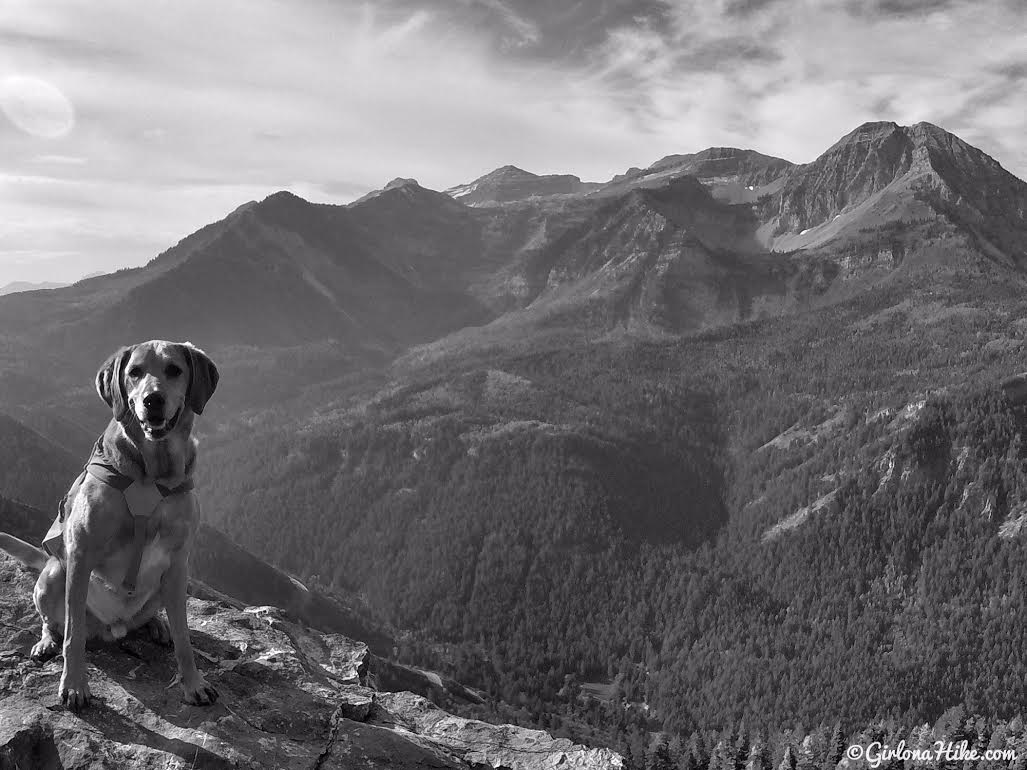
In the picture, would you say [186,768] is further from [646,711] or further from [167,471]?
[646,711]

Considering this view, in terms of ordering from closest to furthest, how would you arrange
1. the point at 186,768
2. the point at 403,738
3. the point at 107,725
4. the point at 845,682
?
the point at 186,768, the point at 107,725, the point at 403,738, the point at 845,682

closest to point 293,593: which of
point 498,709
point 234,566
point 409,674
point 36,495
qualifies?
point 234,566

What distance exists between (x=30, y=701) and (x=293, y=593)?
183841 mm

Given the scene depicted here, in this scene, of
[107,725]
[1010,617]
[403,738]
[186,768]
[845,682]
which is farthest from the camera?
[1010,617]

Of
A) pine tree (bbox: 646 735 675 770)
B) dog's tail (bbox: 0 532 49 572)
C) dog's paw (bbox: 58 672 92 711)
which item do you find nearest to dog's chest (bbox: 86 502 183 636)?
dog's paw (bbox: 58 672 92 711)

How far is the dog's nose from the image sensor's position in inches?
375

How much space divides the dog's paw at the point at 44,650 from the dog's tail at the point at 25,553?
2.28 m

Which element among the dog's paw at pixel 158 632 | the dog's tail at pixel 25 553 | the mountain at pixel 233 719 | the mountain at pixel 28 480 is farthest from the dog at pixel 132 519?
the mountain at pixel 28 480

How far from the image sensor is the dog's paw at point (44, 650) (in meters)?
10.9

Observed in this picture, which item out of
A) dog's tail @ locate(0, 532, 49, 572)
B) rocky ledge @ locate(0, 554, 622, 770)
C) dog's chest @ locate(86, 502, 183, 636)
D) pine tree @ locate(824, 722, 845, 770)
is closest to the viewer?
rocky ledge @ locate(0, 554, 622, 770)

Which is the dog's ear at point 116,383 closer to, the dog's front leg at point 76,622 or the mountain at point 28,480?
the dog's front leg at point 76,622

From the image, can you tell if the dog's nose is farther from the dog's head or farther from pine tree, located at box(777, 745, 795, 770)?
pine tree, located at box(777, 745, 795, 770)

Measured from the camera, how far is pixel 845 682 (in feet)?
590

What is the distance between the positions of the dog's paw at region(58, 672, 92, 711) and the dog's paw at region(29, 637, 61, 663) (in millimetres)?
1181
